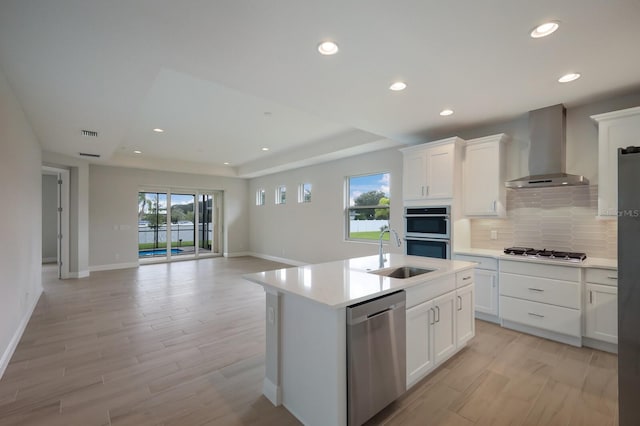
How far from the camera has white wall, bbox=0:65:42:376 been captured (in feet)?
8.68

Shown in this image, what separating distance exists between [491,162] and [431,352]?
2725 millimetres

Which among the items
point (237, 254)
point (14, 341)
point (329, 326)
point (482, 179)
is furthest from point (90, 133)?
point (237, 254)

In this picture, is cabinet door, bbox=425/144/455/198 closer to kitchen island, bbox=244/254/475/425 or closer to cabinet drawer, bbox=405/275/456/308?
kitchen island, bbox=244/254/475/425


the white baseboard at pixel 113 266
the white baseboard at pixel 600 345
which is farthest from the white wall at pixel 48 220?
the white baseboard at pixel 600 345

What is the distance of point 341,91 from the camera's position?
9.86 ft

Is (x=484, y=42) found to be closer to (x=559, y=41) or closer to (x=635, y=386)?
(x=559, y=41)

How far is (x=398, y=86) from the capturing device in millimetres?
2893

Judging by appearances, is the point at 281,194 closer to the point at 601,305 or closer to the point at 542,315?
the point at 542,315

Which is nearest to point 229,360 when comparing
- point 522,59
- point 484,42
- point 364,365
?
point 364,365

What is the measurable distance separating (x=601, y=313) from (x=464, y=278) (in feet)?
4.81

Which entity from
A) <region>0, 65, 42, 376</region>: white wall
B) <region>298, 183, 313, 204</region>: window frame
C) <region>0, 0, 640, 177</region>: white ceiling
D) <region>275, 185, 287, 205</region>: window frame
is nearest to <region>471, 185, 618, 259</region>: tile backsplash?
<region>0, 0, 640, 177</region>: white ceiling

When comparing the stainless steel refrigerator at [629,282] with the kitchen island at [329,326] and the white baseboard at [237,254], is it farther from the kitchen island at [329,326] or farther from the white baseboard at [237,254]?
the white baseboard at [237,254]

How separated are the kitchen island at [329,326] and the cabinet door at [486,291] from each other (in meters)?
1.06

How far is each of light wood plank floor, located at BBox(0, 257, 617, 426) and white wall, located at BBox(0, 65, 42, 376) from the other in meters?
0.31
